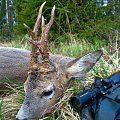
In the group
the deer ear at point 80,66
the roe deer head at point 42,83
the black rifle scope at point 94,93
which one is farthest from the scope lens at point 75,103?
the deer ear at point 80,66

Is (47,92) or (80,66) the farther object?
(80,66)

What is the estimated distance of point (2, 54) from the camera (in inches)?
249

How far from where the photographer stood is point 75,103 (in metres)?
4.40

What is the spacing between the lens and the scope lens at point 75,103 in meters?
4.33

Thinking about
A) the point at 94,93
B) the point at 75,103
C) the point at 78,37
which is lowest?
the point at 78,37

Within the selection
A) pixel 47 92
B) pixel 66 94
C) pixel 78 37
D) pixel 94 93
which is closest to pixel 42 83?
pixel 47 92

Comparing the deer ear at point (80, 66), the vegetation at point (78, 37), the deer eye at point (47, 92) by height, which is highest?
the deer ear at point (80, 66)

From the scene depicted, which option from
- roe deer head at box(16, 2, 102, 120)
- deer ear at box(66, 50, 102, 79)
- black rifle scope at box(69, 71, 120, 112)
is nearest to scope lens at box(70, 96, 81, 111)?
black rifle scope at box(69, 71, 120, 112)

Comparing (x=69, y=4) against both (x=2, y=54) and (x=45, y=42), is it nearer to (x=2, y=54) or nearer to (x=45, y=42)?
(x=2, y=54)

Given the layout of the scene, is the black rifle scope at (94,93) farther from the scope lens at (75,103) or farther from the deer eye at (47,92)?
the deer eye at (47,92)

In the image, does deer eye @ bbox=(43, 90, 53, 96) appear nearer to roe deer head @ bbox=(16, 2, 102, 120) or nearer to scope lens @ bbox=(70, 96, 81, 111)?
roe deer head @ bbox=(16, 2, 102, 120)

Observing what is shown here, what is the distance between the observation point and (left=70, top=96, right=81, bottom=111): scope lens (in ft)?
14.2

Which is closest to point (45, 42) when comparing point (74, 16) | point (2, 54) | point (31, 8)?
point (2, 54)

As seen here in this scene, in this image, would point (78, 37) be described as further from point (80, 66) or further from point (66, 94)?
point (66, 94)
